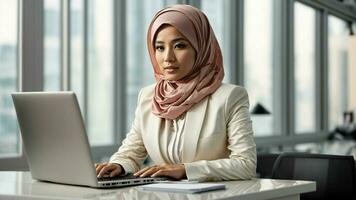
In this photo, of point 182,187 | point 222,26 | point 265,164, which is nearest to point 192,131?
point 182,187

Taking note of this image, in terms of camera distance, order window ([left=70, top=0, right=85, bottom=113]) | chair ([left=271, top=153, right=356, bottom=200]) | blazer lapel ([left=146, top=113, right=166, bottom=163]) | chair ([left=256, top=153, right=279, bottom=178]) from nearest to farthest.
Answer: blazer lapel ([left=146, top=113, right=166, bottom=163]), chair ([left=271, top=153, right=356, bottom=200]), chair ([left=256, top=153, right=279, bottom=178]), window ([left=70, top=0, right=85, bottom=113])

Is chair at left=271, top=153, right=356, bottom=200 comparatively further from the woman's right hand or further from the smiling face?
the woman's right hand

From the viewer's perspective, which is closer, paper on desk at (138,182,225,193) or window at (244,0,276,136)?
paper on desk at (138,182,225,193)

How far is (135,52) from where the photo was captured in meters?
5.88

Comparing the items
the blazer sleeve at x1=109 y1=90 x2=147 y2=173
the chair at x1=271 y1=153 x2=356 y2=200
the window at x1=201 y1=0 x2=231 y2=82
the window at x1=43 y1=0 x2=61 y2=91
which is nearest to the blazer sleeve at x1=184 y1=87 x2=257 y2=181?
the blazer sleeve at x1=109 y1=90 x2=147 y2=173

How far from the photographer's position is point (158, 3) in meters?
6.18

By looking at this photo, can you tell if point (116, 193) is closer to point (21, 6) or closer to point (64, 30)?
point (21, 6)

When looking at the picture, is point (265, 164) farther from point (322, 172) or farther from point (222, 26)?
point (222, 26)

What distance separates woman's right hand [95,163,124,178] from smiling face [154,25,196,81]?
1.28ft

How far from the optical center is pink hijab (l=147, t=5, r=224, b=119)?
9.08 feet

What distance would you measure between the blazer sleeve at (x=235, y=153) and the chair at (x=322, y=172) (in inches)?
31.3

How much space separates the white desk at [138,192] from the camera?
2.16 m

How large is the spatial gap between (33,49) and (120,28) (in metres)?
1.05

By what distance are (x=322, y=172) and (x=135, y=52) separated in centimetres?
271
